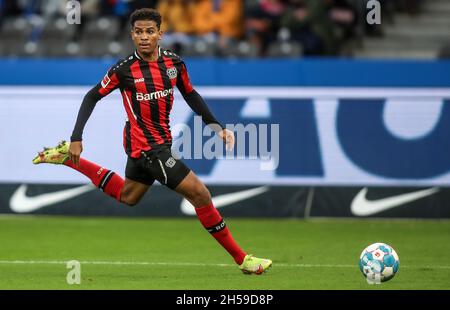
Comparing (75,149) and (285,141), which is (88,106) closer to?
(75,149)

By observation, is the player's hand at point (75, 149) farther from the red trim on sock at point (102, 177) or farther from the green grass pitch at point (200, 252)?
the green grass pitch at point (200, 252)

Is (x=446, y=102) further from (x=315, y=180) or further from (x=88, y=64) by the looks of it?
(x=88, y=64)

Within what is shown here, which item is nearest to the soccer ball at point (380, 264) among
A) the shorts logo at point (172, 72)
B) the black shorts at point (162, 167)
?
the black shorts at point (162, 167)

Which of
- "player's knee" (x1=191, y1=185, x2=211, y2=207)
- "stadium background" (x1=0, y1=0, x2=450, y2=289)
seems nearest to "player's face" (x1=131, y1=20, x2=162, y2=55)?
"player's knee" (x1=191, y1=185, x2=211, y2=207)

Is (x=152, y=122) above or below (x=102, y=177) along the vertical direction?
above

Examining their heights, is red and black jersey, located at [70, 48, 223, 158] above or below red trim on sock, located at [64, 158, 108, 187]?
above

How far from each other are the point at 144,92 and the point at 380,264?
99.3 inches

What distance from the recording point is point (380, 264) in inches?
365

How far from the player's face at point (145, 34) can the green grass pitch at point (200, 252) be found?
6.52 ft

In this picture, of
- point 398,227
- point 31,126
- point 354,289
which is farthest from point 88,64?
point 354,289

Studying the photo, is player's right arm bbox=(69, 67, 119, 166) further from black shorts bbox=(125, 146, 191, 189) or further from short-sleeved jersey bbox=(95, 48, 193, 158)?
black shorts bbox=(125, 146, 191, 189)

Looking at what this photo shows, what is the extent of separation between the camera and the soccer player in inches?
389

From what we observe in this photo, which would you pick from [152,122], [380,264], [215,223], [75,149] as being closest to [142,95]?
[152,122]

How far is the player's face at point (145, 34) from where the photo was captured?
9.83 meters
